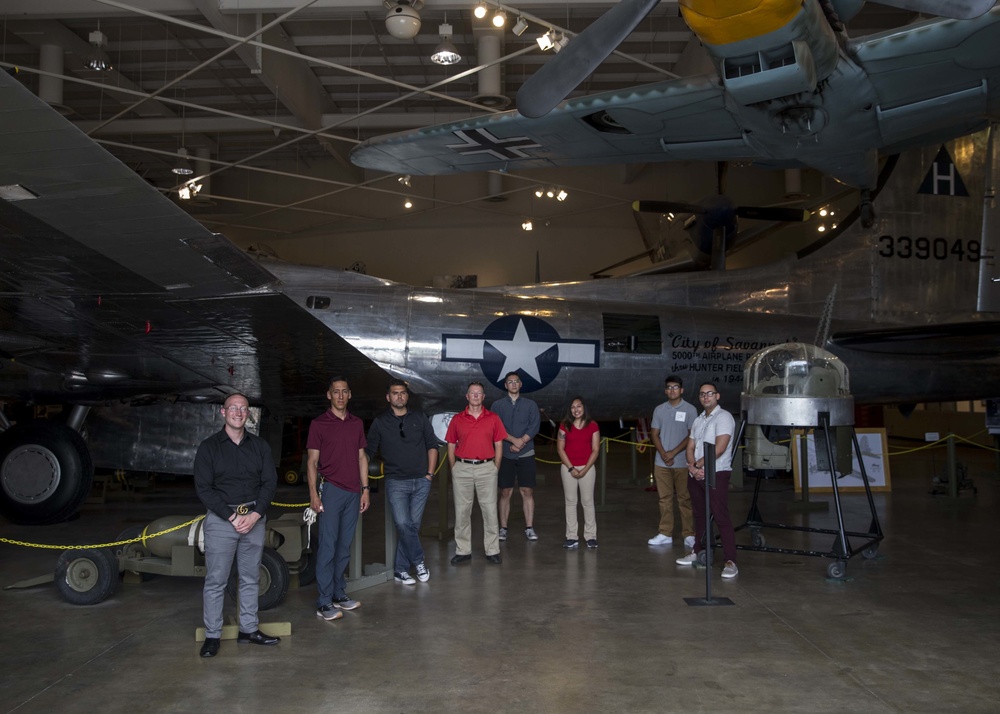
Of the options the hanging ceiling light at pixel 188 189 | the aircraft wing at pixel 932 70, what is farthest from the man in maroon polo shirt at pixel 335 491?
the hanging ceiling light at pixel 188 189

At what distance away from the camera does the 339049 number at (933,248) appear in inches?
448

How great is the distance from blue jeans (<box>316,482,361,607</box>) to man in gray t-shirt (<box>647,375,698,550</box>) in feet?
12.6

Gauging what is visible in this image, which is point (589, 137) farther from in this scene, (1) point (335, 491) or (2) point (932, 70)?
(1) point (335, 491)

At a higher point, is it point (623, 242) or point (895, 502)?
point (623, 242)

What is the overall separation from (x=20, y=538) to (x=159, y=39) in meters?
12.7

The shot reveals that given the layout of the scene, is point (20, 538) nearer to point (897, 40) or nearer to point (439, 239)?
point (897, 40)

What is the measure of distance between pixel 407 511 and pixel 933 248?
8.94 m

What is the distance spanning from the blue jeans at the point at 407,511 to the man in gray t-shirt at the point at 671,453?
2948mm

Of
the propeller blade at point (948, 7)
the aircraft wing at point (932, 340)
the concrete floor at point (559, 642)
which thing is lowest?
the concrete floor at point (559, 642)

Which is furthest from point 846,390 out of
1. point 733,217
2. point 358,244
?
point 358,244

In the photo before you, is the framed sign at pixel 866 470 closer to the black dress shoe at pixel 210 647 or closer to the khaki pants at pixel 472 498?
the khaki pants at pixel 472 498

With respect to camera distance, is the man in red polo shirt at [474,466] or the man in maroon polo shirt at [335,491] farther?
the man in red polo shirt at [474,466]

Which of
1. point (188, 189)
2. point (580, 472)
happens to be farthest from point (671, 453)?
point (188, 189)

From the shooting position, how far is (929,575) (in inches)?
286
